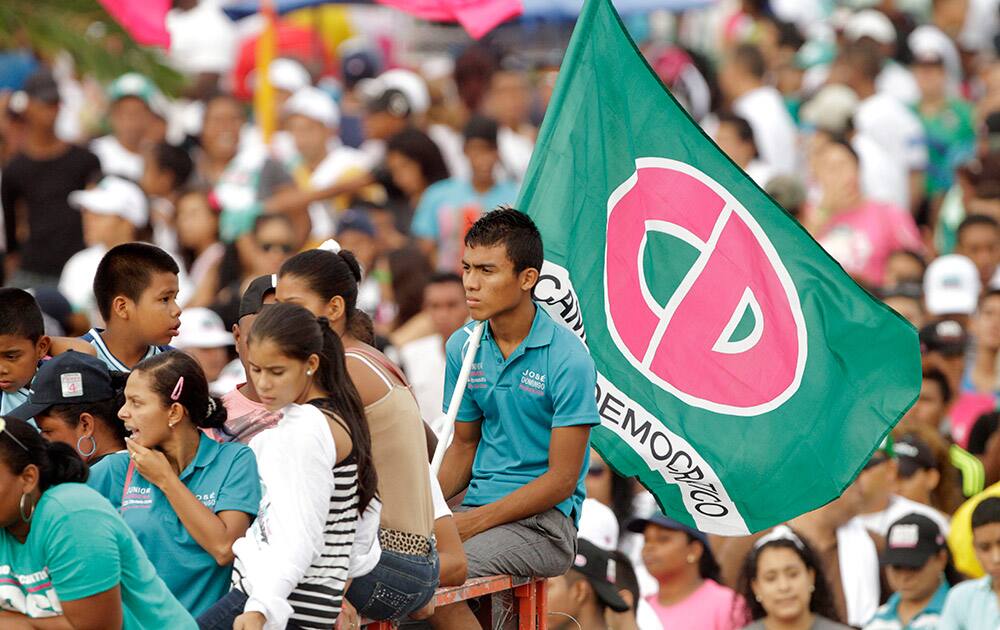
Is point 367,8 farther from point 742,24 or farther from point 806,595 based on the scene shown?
point 806,595

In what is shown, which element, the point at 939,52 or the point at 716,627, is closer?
the point at 716,627

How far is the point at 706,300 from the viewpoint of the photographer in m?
7.75

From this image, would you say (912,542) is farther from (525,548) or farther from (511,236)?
(511,236)

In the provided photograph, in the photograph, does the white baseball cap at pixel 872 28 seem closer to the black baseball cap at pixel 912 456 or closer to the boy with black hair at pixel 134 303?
the black baseball cap at pixel 912 456

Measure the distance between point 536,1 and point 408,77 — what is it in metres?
1.30

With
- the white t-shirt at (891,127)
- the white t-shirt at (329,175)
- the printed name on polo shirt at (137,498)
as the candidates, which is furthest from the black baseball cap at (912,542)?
the white t-shirt at (891,127)

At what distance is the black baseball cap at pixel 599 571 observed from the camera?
8.69m

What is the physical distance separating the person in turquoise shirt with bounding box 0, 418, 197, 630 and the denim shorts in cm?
59

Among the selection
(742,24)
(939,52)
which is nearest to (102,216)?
(939,52)

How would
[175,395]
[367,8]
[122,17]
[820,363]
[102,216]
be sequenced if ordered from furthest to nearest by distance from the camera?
[367,8], [102,216], [122,17], [820,363], [175,395]

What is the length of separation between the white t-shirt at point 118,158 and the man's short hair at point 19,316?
8.82 meters

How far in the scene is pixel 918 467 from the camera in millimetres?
10070

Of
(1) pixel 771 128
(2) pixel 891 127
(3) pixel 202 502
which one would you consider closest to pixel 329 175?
(1) pixel 771 128

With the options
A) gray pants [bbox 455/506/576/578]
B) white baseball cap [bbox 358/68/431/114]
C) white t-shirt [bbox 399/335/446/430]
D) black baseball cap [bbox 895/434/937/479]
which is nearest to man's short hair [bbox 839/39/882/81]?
white baseball cap [bbox 358/68/431/114]
